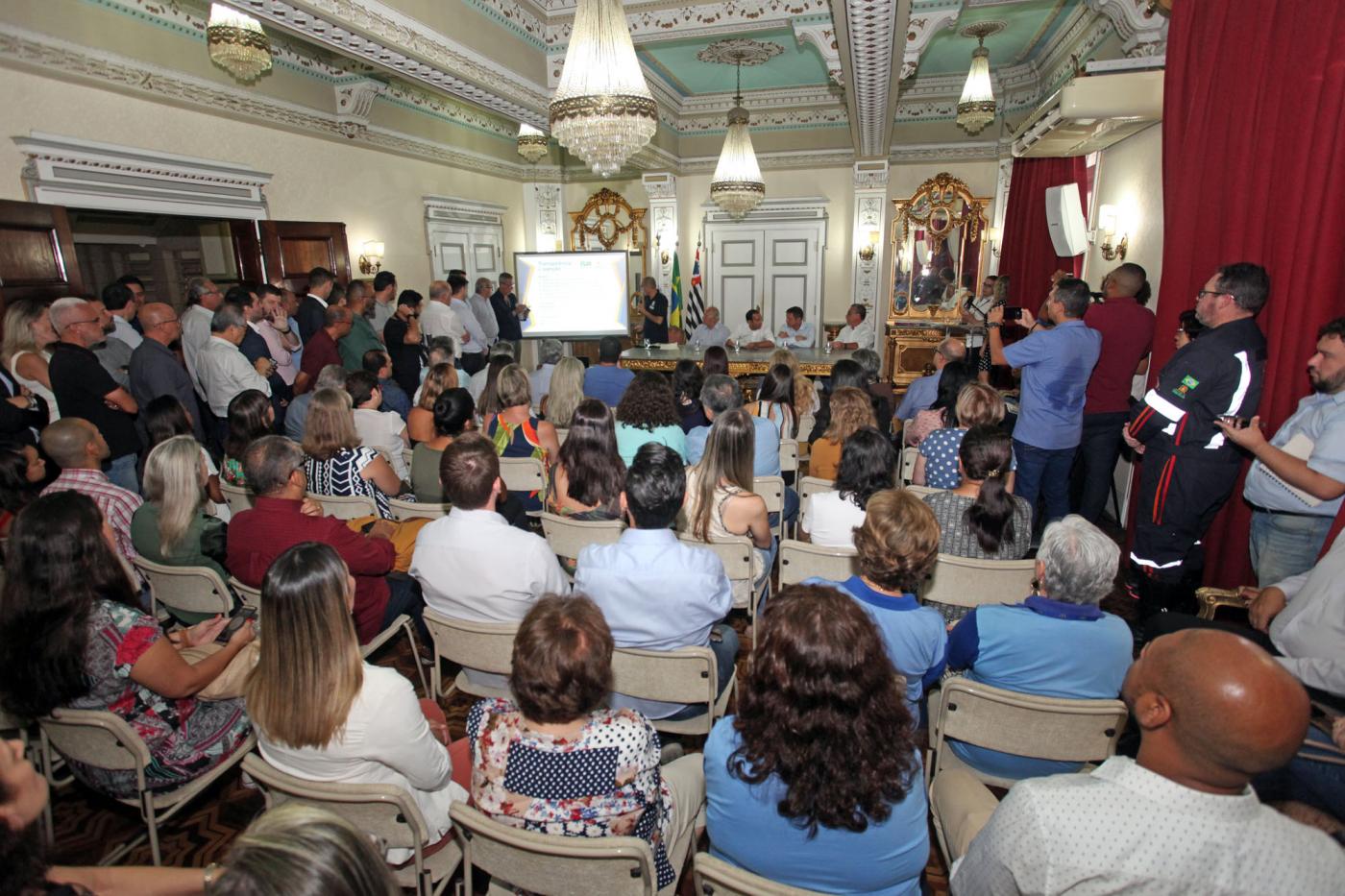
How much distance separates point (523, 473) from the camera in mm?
3588

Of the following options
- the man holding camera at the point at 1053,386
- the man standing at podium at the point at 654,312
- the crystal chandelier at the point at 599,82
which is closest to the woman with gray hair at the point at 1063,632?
the man holding camera at the point at 1053,386

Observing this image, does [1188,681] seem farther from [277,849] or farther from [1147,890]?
[277,849]

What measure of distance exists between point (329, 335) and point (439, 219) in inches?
169

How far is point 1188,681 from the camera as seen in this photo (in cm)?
96

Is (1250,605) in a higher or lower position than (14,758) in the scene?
lower

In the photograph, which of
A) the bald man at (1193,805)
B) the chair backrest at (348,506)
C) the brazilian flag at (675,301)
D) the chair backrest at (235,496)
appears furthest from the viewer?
the brazilian flag at (675,301)

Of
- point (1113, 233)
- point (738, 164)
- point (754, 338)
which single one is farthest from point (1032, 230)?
point (738, 164)

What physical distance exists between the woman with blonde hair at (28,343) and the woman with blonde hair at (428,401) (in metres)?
2.17

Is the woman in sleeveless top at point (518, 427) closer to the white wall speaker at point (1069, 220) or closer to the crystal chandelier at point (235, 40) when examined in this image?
the crystal chandelier at point (235, 40)

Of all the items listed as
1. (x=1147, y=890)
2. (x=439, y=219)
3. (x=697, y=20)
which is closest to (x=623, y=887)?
(x=1147, y=890)

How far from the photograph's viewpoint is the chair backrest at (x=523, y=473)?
3.54 metres

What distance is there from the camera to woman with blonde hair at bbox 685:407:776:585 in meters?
Result: 2.66

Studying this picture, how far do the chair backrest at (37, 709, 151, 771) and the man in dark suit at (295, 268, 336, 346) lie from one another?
4771 millimetres

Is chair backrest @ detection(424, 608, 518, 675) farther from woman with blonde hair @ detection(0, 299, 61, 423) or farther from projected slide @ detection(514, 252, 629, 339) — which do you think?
projected slide @ detection(514, 252, 629, 339)
